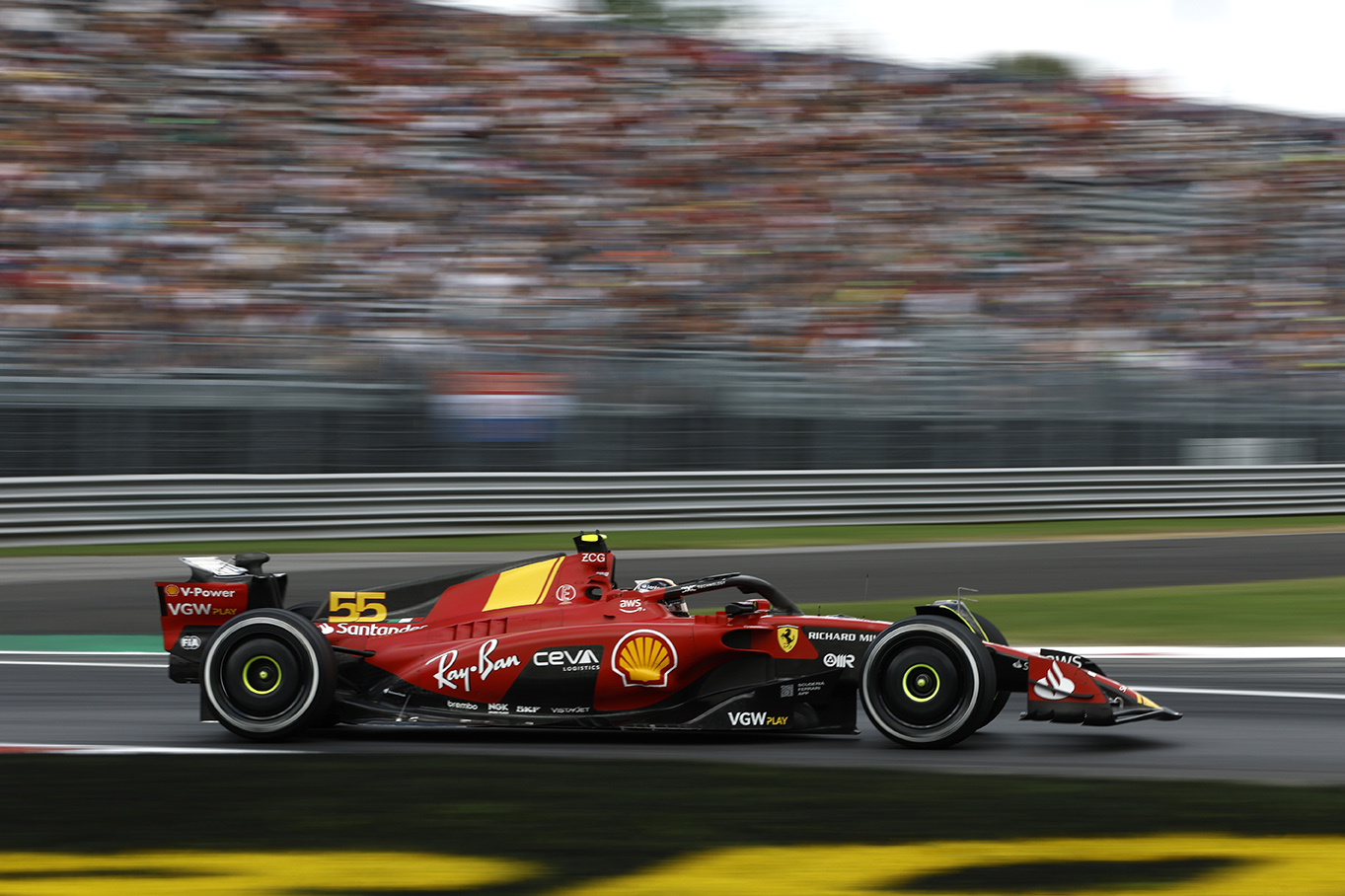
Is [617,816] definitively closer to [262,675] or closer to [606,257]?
[262,675]

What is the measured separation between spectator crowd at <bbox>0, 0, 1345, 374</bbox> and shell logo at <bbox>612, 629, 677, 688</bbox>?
30.3 ft

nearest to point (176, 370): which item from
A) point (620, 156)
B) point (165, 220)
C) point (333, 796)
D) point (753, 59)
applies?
point (165, 220)

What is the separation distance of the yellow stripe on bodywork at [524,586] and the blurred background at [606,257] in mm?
7519

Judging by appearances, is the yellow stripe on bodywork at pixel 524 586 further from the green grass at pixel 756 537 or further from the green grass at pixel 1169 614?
the green grass at pixel 756 537

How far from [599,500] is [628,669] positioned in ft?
27.1

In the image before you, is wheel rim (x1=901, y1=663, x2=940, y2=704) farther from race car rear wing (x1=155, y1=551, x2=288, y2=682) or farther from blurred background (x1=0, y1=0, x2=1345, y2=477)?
blurred background (x1=0, y1=0, x2=1345, y2=477)

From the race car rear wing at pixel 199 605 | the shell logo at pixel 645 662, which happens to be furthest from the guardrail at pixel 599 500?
the shell logo at pixel 645 662

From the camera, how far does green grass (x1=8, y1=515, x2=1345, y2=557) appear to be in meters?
12.8

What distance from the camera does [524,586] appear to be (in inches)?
236

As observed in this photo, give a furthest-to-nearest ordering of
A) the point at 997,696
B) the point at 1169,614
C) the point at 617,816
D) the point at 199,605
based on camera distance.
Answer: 1. the point at 1169,614
2. the point at 199,605
3. the point at 997,696
4. the point at 617,816

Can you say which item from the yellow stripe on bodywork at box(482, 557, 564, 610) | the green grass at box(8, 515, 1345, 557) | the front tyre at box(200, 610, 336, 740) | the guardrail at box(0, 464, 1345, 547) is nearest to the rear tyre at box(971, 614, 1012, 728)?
the yellow stripe on bodywork at box(482, 557, 564, 610)

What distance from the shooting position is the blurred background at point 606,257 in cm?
1351

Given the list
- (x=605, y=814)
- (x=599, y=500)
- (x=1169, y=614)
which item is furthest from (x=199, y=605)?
(x=599, y=500)

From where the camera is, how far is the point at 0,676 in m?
7.75
